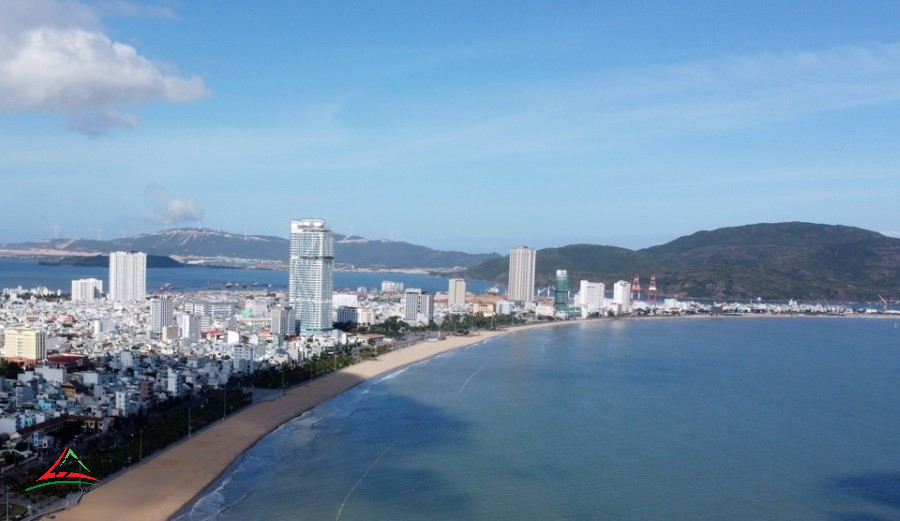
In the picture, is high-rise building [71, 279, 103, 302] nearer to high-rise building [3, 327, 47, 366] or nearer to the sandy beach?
high-rise building [3, 327, 47, 366]

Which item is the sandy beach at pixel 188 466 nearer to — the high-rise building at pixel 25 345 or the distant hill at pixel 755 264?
the high-rise building at pixel 25 345

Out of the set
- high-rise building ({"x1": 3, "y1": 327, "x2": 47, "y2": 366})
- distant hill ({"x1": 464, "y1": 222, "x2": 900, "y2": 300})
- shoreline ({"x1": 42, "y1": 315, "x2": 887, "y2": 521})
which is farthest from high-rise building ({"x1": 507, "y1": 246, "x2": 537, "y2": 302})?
high-rise building ({"x1": 3, "y1": 327, "x2": 47, "y2": 366})

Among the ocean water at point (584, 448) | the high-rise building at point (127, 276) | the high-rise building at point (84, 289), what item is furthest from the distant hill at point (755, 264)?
the ocean water at point (584, 448)

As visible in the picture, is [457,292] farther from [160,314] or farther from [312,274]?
[160,314]

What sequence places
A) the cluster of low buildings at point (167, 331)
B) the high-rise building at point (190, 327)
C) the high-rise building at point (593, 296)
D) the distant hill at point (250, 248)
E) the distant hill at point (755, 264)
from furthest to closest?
the distant hill at point (250, 248)
the distant hill at point (755, 264)
the high-rise building at point (593, 296)
the high-rise building at point (190, 327)
the cluster of low buildings at point (167, 331)

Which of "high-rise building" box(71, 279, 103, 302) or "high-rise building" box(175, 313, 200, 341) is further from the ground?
"high-rise building" box(71, 279, 103, 302)

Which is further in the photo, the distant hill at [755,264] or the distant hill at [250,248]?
the distant hill at [250,248]
